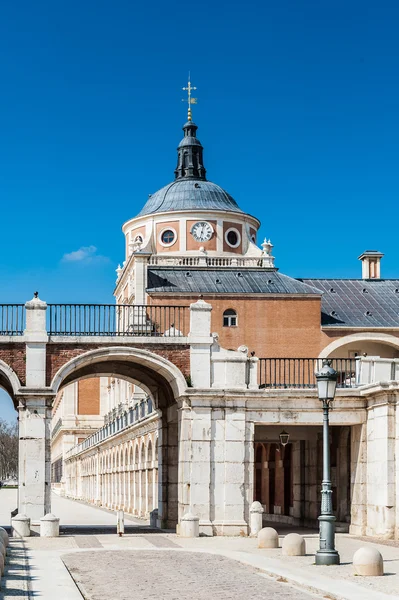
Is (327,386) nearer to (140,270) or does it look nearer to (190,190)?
(140,270)

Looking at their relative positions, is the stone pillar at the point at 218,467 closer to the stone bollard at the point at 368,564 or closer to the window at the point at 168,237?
the stone bollard at the point at 368,564

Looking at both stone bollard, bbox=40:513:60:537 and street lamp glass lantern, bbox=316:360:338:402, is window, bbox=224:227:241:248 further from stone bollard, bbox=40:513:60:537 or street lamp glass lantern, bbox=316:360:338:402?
street lamp glass lantern, bbox=316:360:338:402

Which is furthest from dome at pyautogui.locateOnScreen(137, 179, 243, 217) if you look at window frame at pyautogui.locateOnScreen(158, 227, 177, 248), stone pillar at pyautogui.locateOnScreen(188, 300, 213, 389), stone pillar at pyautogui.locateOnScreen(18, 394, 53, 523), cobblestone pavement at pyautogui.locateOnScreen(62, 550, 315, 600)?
cobblestone pavement at pyautogui.locateOnScreen(62, 550, 315, 600)

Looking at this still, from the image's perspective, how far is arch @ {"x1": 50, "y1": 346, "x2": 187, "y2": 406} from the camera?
30.0 metres

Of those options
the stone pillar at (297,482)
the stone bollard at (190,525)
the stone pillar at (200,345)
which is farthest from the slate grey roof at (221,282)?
the stone bollard at (190,525)

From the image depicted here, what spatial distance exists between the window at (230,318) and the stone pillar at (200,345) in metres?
31.0

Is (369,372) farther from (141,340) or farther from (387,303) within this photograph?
(387,303)

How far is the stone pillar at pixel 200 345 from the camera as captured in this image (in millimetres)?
30125

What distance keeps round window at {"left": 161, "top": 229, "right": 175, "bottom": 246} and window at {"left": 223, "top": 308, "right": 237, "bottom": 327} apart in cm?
1693

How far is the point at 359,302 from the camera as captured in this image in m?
66.9

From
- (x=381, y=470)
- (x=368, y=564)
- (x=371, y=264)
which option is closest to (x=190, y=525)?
(x=381, y=470)

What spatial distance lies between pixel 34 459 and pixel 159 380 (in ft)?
17.3

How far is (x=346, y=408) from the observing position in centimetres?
3011

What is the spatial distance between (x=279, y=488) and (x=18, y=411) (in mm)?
14496
